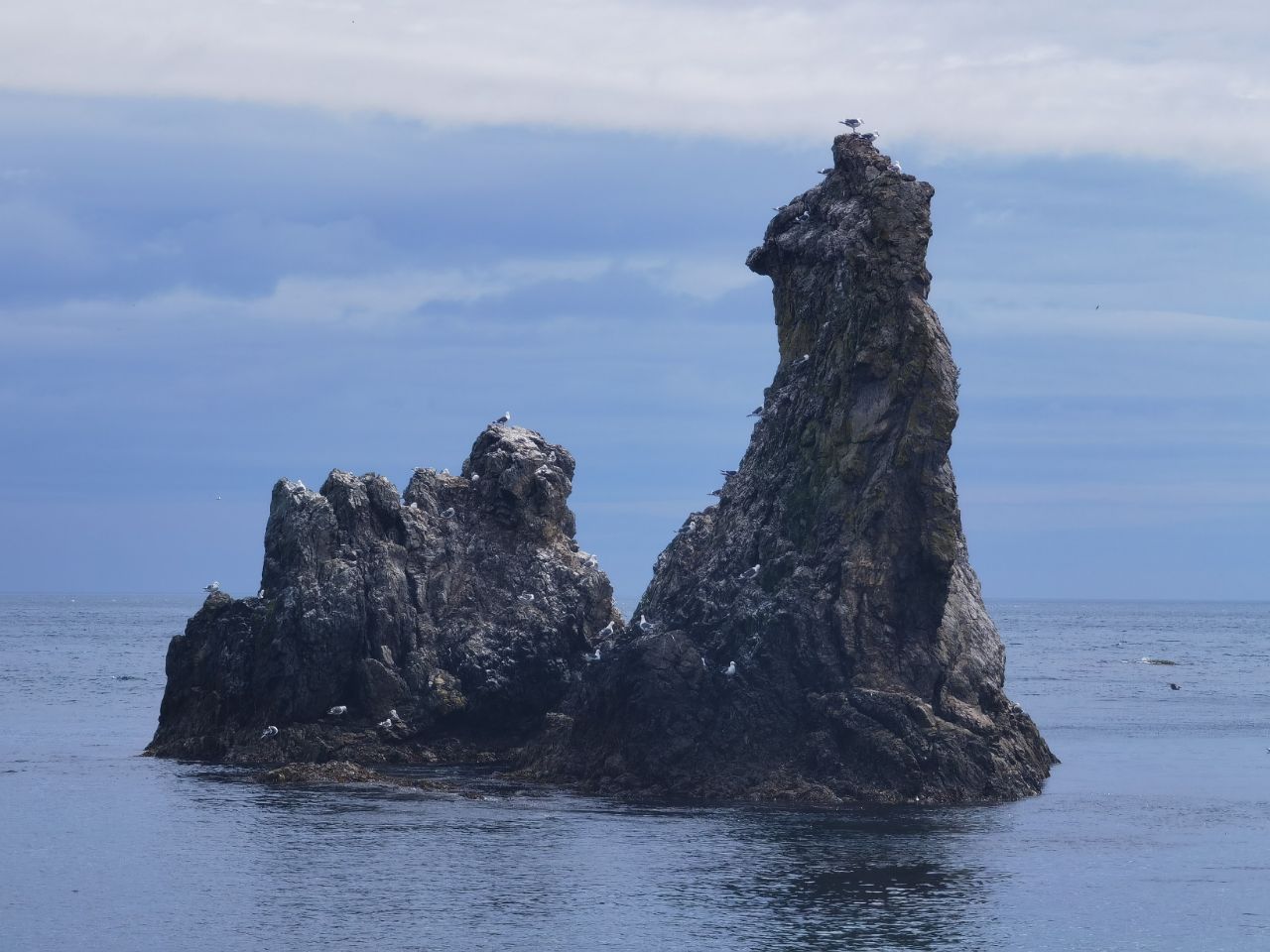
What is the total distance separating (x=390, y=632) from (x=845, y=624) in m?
22.2

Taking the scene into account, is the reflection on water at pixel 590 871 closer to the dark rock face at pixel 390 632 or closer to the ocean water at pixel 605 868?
the ocean water at pixel 605 868

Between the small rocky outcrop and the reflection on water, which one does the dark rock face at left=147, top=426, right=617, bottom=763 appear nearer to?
the small rocky outcrop

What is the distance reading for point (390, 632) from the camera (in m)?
71.6

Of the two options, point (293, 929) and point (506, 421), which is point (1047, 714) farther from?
point (293, 929)

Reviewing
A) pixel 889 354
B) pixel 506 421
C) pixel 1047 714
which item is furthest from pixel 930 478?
pixel 1047 714

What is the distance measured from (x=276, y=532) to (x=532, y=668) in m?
13.0

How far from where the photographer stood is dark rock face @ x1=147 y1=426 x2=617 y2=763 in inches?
2751

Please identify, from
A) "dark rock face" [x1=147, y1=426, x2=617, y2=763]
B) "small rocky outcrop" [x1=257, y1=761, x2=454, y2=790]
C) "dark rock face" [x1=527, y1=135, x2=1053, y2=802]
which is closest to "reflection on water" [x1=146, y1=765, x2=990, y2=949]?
"small rocky outcrop" [x1=257, y1=761, x2=454, y2=790]

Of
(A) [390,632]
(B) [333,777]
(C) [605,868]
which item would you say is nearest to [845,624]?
(C) [605,868]

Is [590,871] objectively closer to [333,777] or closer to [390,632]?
[333,777]

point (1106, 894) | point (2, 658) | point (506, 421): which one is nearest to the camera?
point (1106, 894)

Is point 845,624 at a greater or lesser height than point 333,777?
greater

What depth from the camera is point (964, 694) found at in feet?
198

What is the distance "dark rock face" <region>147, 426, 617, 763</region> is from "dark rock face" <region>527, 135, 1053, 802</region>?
900 centimetres
